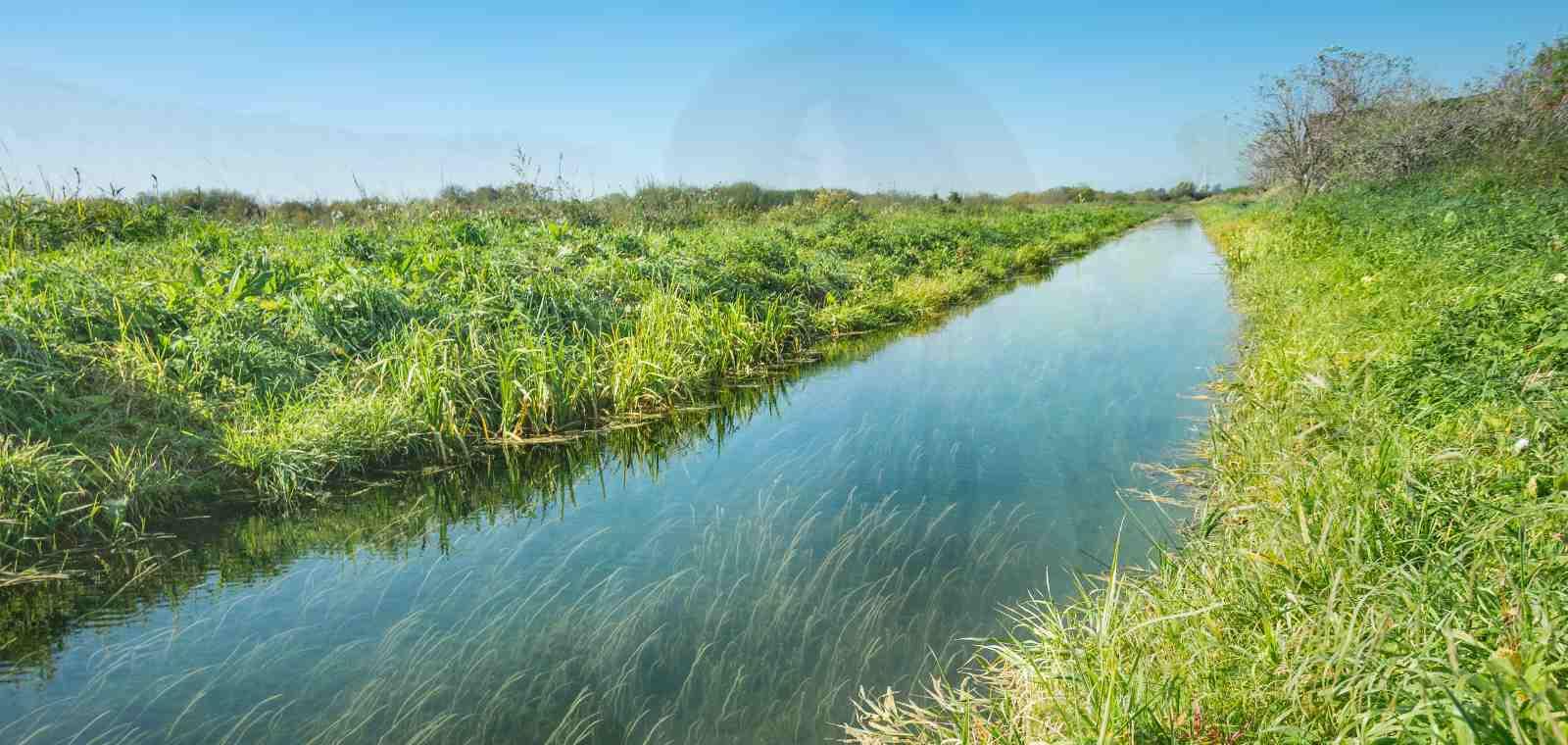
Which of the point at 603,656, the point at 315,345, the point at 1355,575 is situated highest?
the point at 315,345

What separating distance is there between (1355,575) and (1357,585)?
19cm

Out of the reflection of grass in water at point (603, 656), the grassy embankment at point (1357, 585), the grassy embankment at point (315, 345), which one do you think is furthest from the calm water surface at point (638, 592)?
the grassy embankment at point (315, 345)

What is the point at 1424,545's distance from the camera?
9.26 ft

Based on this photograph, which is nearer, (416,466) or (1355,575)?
(1355,575)

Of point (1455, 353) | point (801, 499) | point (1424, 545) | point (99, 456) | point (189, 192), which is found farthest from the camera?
point (189, 192)

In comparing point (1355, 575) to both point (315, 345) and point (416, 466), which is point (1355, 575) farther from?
point (315, 345)

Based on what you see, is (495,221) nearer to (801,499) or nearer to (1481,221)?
(801,499)

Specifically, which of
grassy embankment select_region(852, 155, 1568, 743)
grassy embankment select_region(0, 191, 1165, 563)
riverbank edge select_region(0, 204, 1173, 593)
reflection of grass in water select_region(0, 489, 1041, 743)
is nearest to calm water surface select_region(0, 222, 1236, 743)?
reflection of grass in water select_region(0, 489, 1041, 743)

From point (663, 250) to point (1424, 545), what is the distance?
9576 mm

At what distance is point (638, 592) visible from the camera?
411 centimetres

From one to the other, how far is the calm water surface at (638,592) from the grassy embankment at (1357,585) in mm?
470

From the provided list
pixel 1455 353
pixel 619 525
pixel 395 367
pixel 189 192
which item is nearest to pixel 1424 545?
pixel 1455 353

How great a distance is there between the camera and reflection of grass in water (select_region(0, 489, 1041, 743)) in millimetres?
3074

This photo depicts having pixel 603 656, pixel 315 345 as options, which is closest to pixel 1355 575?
pixel 603 656
